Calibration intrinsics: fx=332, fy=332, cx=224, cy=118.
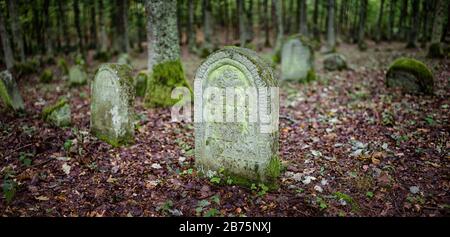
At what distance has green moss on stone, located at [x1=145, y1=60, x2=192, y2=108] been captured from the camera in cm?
897

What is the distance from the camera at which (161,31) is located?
8812 mm

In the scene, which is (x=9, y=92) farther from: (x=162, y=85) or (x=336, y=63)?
(x=336, y=63)

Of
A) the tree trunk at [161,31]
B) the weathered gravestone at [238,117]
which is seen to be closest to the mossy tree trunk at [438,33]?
the tree trunk at [161,31]

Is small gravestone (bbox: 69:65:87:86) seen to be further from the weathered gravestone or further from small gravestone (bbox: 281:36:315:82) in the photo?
the weathered gravestone

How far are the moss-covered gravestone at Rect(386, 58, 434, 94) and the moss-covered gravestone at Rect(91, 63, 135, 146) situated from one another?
7.51 meters

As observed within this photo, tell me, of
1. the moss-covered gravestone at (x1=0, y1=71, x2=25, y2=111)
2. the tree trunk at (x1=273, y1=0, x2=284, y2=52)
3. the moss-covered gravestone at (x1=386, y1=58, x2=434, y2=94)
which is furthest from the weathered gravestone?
the tree trunk at (x1=273, y1=0, x2=284, y2=52)

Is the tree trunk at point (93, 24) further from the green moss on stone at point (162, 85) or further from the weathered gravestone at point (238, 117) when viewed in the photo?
the weathered gravestone at point (238, 117)

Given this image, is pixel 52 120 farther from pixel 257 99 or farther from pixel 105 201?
pixel 257 99

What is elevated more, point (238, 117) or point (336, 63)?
point (336, 63)

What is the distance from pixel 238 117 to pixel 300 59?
26.0ft

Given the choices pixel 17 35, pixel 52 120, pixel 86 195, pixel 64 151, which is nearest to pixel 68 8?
pixel 17 35

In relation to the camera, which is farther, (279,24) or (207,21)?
(207,21)

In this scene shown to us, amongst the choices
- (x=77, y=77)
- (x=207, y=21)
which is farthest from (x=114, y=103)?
(x=207, y=21)

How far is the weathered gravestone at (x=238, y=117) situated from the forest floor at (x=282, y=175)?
313 mm
